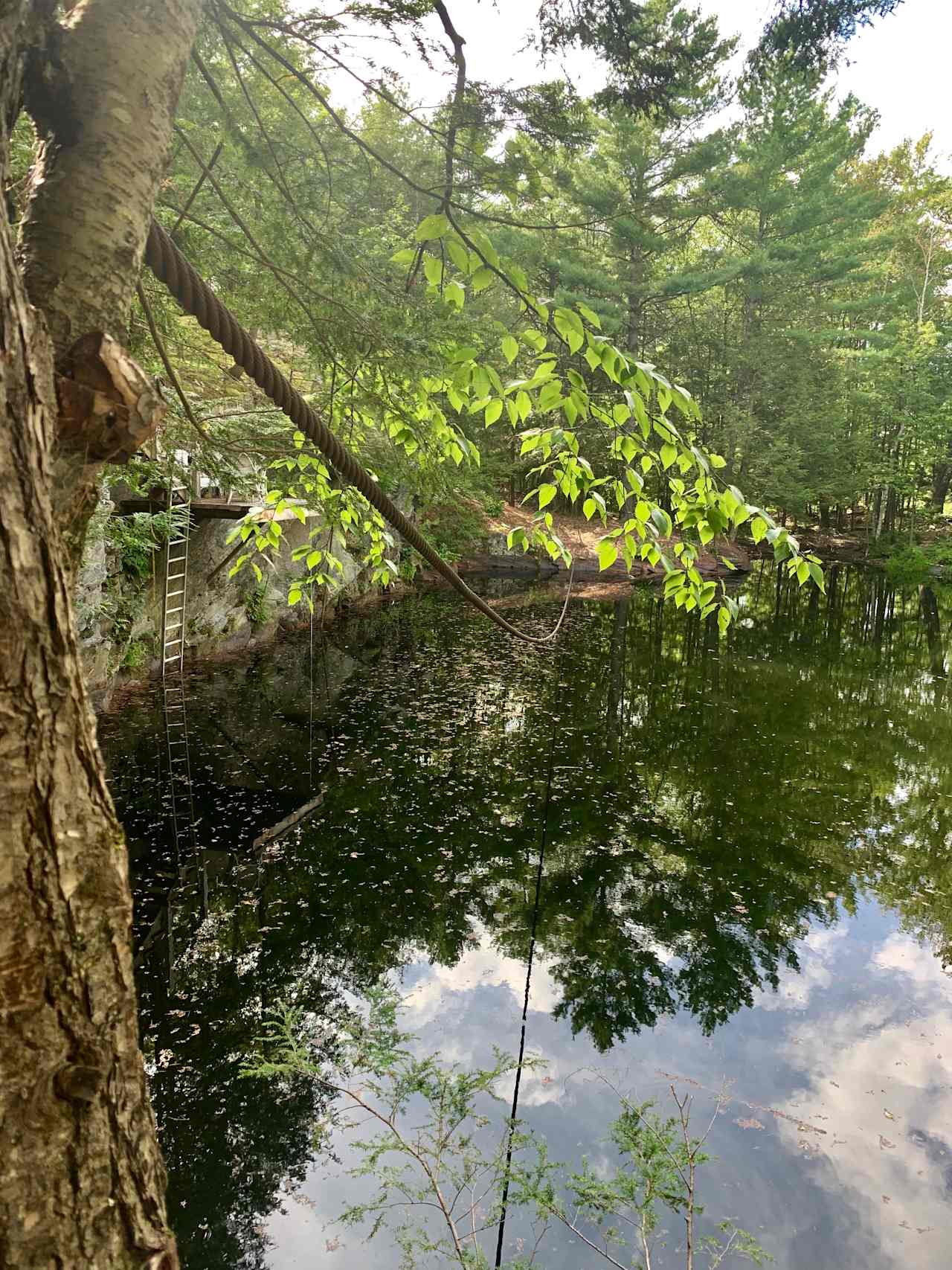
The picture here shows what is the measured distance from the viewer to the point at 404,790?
6.25 metres

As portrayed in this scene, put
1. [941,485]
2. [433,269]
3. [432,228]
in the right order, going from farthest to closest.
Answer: [941,485]
[433,269]
[432,228]

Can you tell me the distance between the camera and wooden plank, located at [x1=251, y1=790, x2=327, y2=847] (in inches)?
209

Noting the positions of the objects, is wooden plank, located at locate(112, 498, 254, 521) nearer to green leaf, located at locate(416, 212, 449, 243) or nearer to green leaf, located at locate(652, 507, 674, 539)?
green leaf, located at locate(652, 507, 674, 539)

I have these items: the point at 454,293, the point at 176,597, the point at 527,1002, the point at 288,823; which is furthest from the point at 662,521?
the point at 176,597

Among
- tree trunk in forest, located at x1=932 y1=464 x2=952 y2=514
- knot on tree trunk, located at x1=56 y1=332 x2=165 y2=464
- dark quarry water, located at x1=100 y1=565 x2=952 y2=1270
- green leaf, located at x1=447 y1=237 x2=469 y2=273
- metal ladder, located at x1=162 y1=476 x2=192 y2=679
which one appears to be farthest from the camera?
tree trunk in forest, located at x1=932 y1=464 x2=952 y2=514

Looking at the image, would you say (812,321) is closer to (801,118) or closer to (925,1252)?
(801,118)

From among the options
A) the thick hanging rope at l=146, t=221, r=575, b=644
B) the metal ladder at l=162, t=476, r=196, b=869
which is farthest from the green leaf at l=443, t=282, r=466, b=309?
the metal ladder at l=162, t=476, r=196, b=869

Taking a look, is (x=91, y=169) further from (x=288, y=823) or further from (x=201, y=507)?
(x=201, y=507)

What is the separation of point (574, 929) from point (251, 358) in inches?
162

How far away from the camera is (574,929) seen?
4.62m

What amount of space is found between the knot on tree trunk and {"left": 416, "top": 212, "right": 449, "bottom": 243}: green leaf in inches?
23.8

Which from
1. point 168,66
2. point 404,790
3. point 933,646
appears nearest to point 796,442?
point 933,646

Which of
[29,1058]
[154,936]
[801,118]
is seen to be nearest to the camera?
[29,1058]

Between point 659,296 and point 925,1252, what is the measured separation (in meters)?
19.8
